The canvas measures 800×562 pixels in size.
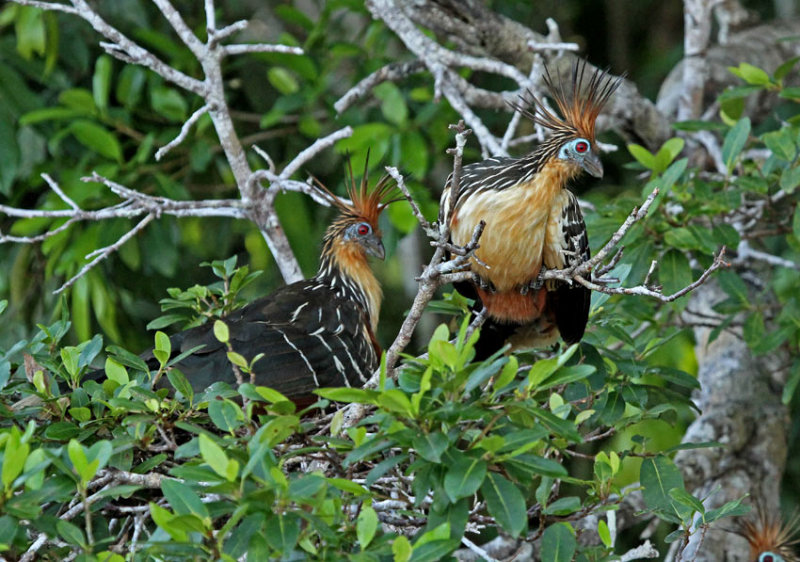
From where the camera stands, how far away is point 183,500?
1982 millimetres

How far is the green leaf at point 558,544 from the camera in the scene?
7.39ft

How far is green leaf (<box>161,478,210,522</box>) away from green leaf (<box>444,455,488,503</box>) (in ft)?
1.55

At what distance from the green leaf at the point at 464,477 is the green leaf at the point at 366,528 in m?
0.16

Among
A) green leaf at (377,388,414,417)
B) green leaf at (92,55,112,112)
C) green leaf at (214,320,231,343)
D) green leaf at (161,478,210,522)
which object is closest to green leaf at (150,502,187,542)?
green leaf at (161,478,210,522)

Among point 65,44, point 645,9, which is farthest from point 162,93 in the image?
point 645,9

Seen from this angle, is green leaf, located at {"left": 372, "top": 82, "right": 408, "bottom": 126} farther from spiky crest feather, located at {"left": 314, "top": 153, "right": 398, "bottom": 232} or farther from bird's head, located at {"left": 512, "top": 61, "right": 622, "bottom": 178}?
bird's head, located at {"left": 512, "top": 61, "right": 622, "bottom": 178}

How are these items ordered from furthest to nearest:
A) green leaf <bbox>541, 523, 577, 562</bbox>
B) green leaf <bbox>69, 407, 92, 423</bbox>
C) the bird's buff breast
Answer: the bird's buff breast
green leaf <bbox>69, 407, 92, 423</bbox>
green leaf <bbox>541, 523, 577, 562</bbox>

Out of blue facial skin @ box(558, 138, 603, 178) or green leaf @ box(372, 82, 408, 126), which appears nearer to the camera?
blue facial skin @ box(558, 138, 603, 178)

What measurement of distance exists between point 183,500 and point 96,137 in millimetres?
3271

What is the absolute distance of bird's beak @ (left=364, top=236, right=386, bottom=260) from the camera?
426cm

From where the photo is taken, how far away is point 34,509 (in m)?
1.96

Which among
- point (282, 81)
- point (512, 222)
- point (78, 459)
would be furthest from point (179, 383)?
Answer: point (282, 81)

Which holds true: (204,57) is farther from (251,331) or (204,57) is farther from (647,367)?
(647,367)

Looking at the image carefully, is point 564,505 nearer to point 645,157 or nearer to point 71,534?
point 71,534
